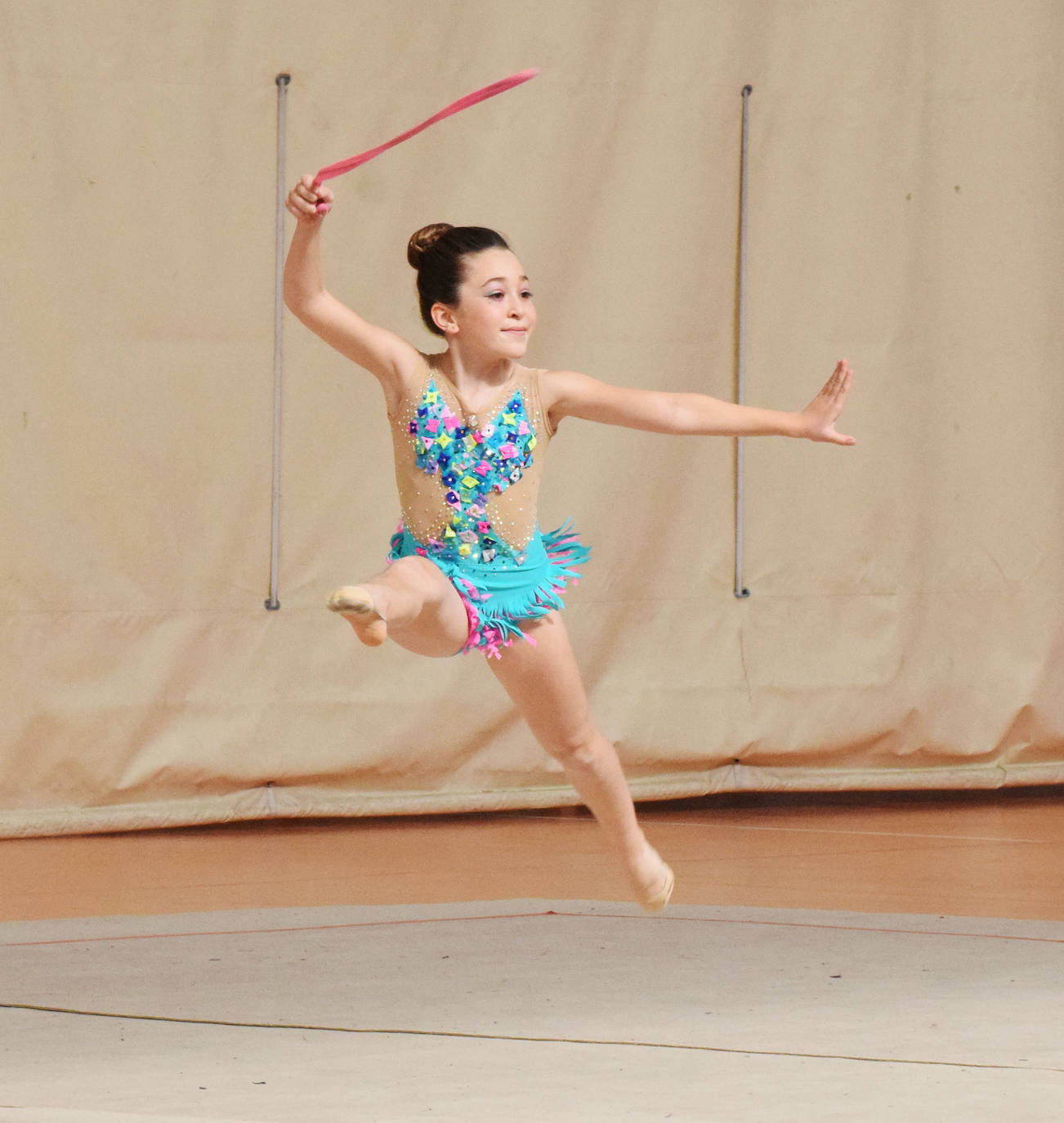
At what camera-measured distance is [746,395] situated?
183 inches

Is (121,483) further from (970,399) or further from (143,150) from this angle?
(970,399)

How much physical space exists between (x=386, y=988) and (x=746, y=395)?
216cm

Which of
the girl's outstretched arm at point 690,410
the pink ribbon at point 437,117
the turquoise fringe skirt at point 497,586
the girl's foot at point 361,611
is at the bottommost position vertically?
the turquoise fringe skirt at point 497,586

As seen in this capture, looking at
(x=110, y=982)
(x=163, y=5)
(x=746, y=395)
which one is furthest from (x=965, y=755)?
(x=163, y=5)

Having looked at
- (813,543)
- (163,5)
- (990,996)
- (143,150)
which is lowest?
(990,996)

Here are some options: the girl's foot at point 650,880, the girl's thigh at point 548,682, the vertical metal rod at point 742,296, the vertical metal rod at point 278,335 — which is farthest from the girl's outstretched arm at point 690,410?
the vertical metal rod at point 742,296

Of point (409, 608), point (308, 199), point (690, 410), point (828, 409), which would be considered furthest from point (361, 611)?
point (828, 409)

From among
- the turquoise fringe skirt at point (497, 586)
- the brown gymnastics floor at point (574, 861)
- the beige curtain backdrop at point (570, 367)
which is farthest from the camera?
the beige curtain backdrop at point (570, 367)

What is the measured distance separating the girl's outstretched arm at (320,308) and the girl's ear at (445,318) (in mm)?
60

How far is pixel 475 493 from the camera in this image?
259 cm

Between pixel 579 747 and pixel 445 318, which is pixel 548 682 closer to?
pixel 579 747

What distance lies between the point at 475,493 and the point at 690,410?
0.36m

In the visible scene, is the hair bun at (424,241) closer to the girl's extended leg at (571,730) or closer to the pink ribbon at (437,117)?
the pink ribbon at (437,117)

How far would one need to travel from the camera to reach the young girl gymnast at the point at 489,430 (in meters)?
2.57
